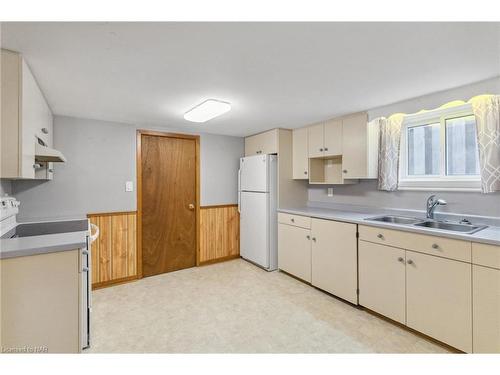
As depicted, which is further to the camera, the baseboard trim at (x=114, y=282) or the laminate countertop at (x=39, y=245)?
the baseboard trim at (x=114, y=282)

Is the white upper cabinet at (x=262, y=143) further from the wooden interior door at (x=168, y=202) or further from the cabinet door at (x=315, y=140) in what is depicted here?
the wooden interior door at (x=168, y=202)

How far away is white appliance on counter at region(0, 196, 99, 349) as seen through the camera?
1.77 m

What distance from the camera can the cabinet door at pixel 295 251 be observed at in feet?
9.70

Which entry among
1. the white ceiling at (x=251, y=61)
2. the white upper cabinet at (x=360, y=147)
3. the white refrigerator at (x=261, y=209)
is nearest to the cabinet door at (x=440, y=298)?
the white upper cabinet at (x=360, y=147)

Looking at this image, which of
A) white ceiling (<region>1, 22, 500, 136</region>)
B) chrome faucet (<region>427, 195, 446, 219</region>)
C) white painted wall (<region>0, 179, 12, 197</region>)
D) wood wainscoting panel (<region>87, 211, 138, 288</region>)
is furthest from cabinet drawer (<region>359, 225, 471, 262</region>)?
white painted wall (<region>0, 179, 12, 197</region>)

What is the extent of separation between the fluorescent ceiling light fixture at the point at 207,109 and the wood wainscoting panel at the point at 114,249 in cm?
154

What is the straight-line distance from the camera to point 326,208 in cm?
341

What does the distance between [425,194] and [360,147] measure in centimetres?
77

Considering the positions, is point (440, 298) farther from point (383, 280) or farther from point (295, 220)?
Answer: point (295, 220)

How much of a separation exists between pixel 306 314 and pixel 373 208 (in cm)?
141

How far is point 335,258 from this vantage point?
2600mm

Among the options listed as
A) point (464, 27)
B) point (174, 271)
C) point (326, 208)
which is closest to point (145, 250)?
point (174, 271)

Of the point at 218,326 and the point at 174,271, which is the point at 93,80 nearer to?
the point at 218,326

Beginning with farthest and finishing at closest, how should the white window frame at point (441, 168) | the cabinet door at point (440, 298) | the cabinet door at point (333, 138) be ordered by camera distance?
the cabinet door at point (333, 138), the white window frame at point (441, 168), the cabinet door at point (440, 298)
